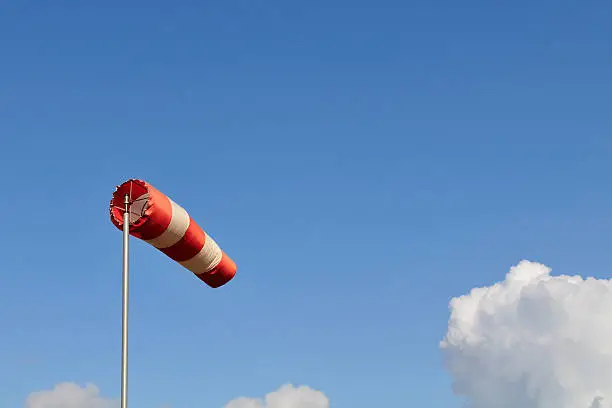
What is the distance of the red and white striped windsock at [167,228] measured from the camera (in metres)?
27.4

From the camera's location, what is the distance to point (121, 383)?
25875mm

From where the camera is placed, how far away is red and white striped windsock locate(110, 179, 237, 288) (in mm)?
27375

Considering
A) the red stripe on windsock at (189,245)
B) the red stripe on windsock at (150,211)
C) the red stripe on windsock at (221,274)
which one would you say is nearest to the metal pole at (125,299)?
the red stripe on windsock at (150,211)

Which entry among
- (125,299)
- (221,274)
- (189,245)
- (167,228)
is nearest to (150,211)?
(167,228)

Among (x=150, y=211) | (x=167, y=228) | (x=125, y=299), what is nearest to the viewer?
(x=125, y=299)

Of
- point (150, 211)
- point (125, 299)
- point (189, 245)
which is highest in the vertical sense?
point (150, 211)

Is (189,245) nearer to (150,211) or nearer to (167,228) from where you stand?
(167,228)

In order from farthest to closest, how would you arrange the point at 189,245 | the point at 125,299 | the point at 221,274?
the point at 221,274, the point at 189,245, the point at 125,299

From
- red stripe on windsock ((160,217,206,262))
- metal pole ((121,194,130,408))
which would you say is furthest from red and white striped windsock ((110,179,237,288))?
metal pole ((121,194,130,408))

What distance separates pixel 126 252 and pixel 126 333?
2552 mm

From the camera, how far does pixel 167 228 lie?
27781 mm

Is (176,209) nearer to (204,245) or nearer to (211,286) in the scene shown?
(204,245)

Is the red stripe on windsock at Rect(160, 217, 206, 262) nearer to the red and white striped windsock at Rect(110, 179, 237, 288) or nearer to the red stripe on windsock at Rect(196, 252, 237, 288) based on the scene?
the red and white striped windsock at Rect(110, 179, 237, 288)

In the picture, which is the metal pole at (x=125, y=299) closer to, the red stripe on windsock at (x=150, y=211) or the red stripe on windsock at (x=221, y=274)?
the red stripe on windsock at (x=150, y=211)
